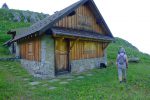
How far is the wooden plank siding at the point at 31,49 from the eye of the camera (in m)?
18.3

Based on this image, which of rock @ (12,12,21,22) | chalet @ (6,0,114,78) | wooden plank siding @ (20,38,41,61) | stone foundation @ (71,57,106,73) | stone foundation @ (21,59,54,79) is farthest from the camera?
rock @ (12,12,21,22)

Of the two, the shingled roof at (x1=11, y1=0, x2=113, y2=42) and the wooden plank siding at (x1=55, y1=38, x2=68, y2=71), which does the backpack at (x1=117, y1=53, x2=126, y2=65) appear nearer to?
the wooden plank siding at (x1=55, y1=38, x2=68, y2=71)

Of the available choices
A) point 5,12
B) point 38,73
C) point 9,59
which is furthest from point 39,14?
point 38,73

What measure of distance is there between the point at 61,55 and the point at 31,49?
9.85 ft

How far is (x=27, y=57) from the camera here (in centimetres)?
→ 2150

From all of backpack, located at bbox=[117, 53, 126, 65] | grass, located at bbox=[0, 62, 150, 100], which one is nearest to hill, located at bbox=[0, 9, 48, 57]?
grass, located at bbox=[0, 62, 150, 100]

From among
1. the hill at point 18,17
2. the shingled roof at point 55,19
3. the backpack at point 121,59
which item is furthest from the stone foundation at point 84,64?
the hill at point 18,17

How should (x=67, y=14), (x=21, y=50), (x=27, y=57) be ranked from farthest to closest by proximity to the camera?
(x=21, y=50), (x=27, y=57), (x=67, y=14)

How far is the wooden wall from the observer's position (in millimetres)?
20328

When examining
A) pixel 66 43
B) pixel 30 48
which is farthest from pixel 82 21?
pixel 30 48

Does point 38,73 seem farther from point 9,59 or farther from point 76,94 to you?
point 9,59

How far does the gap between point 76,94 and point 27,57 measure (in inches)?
421

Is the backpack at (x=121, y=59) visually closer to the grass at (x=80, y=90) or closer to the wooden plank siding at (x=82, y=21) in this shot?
the grass at (x=80, y=90)

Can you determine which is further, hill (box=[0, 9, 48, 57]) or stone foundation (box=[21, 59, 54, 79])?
hill (box=[0, 9, 48, 57])
